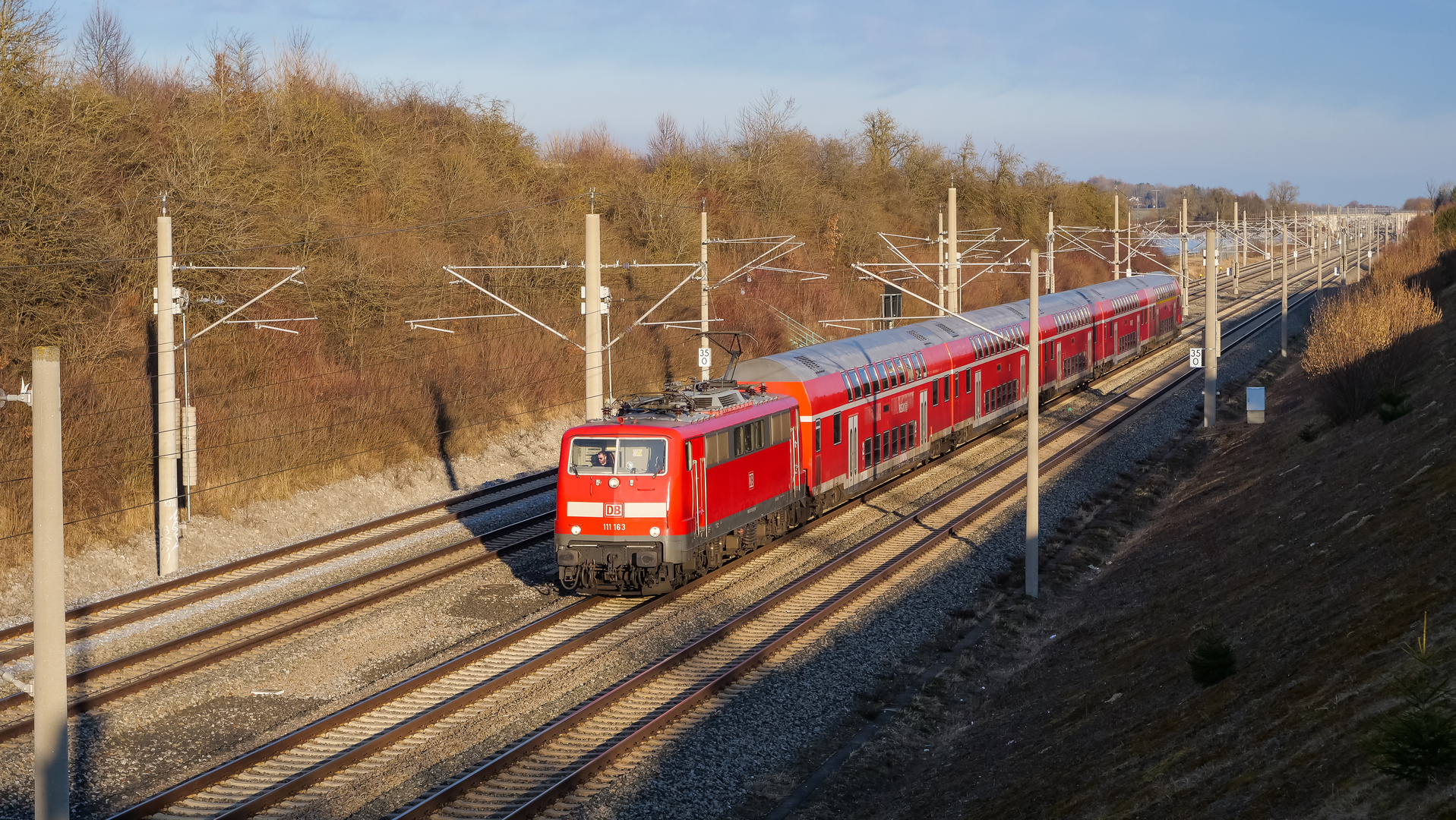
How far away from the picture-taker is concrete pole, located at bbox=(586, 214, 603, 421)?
1022 inches

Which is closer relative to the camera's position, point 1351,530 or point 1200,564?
point 1351,530

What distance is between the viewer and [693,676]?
15969 mm

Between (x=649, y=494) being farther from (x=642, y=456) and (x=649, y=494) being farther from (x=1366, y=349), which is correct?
(x=1366, y=349)

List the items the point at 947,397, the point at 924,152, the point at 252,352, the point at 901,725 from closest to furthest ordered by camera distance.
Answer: the point at 901,725 < the point at 947,397 < the point at 252,352 < the point at 924,152

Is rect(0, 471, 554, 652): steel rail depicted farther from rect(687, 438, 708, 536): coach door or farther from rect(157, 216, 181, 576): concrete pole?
rect(687, 438, 708, 536): coach door

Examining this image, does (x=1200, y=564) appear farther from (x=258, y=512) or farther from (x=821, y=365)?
(x=258, y=512)

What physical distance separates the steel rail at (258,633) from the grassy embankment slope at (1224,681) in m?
8.43

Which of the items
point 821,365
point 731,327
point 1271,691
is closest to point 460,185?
point 731,327

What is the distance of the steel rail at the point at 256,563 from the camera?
1858 cm

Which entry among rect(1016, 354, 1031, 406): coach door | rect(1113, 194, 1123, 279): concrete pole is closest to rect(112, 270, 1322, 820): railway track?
rect(1016, 354, 1031, 406): coach door

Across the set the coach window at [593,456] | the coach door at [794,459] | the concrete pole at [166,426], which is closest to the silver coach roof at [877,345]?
the coach door at [794,459]

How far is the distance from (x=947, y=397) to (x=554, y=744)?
20048 millimetres

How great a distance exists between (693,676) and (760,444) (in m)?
6.37

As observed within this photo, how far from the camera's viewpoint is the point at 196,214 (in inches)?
1390
